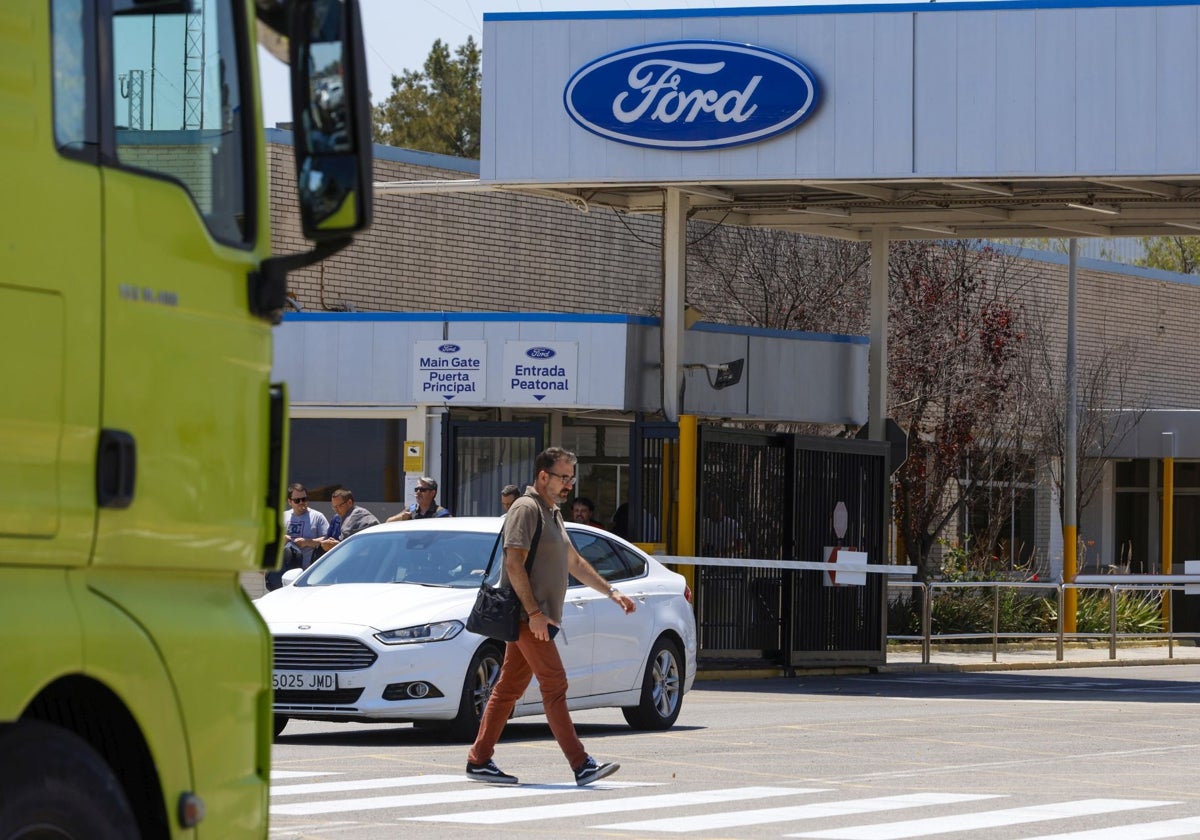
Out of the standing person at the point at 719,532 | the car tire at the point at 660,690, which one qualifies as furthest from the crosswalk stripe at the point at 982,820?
the standing person at the point at 719,532

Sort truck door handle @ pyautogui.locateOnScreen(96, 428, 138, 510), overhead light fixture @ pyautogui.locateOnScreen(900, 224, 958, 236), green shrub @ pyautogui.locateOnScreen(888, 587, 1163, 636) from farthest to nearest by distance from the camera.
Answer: green shrub @ pyautogui.locateOnScreen(888, 587, 1163, 636), overhead light fixture @ pyautogui.locateOnScreen(900, 224, 958, 236), truck door handle @ pyautogui.locateOnScreen(96, 428, 138, 510)

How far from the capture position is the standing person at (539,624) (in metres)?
12.1

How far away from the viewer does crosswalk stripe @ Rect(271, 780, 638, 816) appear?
10984 mm

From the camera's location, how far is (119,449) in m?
5.28

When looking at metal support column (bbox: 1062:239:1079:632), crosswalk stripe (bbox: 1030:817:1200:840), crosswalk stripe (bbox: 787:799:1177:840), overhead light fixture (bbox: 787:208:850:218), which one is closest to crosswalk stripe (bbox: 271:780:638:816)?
crosswalk stripe (bbox: 787:799:1177:840)

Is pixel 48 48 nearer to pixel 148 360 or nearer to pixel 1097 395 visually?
pixel 148 360

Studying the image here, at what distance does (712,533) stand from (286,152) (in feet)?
21.5

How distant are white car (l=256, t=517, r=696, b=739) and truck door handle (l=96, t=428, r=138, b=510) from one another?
8.17 m

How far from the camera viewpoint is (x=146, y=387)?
17.7 ft

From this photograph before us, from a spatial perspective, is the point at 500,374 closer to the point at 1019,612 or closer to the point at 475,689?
the point at 475,689

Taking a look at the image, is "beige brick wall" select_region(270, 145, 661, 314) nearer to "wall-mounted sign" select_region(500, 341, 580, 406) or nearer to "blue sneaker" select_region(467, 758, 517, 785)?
"wall-mounted sign" select_region(500, 341, 580, 406)

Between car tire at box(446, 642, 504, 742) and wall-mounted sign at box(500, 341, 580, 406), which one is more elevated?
wall-mounted sign at box(500, 341, 580, 406)

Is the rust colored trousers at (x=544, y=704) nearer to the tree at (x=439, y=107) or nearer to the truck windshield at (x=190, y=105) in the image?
the truck windshield at (x=190, y=105)

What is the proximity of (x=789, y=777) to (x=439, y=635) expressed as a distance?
9.07 ft
